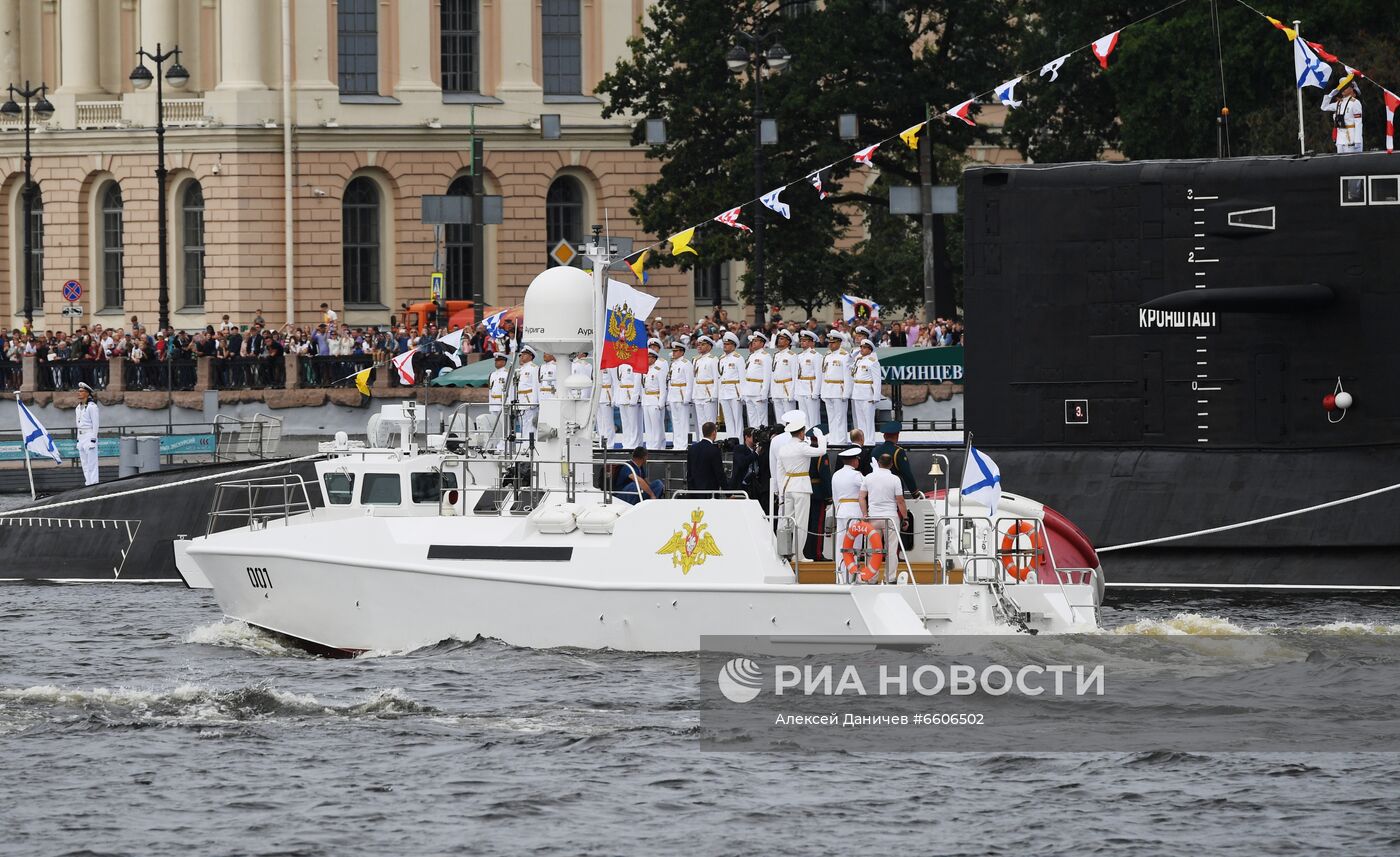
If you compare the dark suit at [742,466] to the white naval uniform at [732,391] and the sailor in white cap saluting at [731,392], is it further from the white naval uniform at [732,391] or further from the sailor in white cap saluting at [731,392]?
the white naval uniform at [732,391]

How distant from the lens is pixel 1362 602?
27031mm

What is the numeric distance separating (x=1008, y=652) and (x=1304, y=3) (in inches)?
1364

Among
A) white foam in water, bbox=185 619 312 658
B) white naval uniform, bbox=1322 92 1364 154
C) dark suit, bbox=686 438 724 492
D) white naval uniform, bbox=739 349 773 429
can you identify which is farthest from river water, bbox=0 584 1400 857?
white naval uniform, bbox=739 349 773 429

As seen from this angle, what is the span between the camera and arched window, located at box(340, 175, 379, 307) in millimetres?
72688

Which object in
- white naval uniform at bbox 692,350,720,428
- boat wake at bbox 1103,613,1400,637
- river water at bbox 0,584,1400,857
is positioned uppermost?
white naval uniform at bbox 692,350,720,428

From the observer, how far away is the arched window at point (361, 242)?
7269cm

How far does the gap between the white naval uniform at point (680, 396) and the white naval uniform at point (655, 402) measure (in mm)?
146

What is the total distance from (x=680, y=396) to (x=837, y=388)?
9.09 ft

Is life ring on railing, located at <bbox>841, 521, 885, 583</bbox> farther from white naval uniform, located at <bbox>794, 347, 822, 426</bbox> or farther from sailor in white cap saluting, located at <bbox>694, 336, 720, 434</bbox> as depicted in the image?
sailor in white cap saluting, located at <bbox>694, 336, 720, 434</bbox>

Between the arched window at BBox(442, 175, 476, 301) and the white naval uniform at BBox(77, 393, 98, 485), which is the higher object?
the arched window at BBox(442, 175, 476, 301)

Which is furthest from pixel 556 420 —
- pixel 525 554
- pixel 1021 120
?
pixel 1021 120

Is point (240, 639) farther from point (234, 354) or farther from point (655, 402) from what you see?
point (234, 354)

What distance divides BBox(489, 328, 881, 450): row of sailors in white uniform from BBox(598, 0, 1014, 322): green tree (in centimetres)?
2029

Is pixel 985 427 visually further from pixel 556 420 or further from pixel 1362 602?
pixel 556 420
